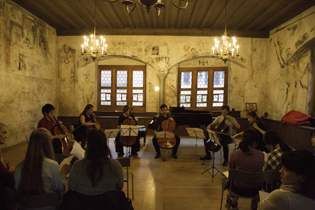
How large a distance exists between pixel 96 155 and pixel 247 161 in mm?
1990

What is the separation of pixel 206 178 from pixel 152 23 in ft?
22.2

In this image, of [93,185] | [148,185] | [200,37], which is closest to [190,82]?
[200,37]

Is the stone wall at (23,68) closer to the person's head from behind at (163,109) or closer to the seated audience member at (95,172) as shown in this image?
the person's head from behind at (163,109)

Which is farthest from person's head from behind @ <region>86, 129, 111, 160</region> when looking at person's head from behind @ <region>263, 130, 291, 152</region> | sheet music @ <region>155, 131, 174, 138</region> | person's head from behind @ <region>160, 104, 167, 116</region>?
person's head from behind @ <region>160, 104, 167, 116</region>

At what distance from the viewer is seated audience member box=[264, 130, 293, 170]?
287cm

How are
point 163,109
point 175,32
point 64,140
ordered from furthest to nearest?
point 175,32
point 163,109
point 64,140

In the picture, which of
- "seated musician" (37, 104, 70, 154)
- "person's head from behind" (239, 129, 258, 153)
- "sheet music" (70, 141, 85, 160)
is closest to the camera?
"person's head from behind" (239, 129, 258, 153)

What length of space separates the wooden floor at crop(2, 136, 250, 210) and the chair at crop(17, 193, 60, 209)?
1.62 meters

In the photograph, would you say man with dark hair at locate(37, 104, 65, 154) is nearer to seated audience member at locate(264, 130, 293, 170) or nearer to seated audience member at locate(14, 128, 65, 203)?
seated audience member at locate(14, 128, 65, 203)

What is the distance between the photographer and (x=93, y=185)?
1.91 meters

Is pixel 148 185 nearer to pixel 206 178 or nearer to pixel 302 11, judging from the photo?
pixel 206 178

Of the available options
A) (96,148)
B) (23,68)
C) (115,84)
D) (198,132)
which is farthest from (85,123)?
(115,84)

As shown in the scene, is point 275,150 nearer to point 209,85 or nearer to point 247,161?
point 247,161

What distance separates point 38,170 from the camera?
6.81 ft
